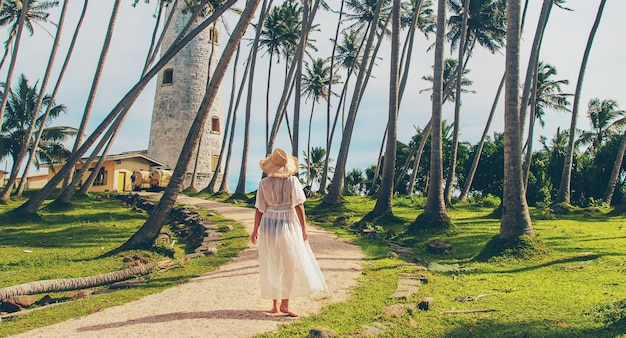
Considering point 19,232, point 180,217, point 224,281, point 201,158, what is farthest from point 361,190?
point 224,281

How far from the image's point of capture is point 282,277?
5926mm

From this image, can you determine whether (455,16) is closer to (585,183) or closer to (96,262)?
(585,183)

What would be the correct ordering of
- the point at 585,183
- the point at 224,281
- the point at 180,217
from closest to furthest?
the point at 224,281
the point at 180,217
the point at 585,183

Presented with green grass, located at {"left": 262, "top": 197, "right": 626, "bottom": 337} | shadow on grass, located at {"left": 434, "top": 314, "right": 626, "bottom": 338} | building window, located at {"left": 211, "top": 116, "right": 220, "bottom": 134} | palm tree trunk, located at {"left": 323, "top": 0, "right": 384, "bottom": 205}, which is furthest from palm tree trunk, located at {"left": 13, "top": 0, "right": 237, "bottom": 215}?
building window, located at {"left": 211, "top": 116, "right": 220, "bottom": 134}

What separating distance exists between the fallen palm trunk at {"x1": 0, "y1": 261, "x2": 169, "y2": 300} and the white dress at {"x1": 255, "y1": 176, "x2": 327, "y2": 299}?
434 centimetres

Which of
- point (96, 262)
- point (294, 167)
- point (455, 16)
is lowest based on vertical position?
point (96, 262)

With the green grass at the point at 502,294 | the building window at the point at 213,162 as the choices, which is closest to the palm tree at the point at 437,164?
the green grass at the point at 502,294

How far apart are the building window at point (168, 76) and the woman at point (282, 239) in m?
33.7

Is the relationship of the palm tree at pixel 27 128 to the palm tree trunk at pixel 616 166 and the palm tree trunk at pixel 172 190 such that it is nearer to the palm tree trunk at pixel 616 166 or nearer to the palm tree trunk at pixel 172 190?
the palm tree trunk at pixel 172 190

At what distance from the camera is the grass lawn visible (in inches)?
221

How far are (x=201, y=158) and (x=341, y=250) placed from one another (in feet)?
91.7

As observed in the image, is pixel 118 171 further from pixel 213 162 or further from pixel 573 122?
pixel 573 122

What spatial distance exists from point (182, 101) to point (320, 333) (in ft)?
111

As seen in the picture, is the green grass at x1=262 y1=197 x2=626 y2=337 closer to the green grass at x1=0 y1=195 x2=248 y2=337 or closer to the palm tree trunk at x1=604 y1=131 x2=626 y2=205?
the green grass at x1=0 y1=195 x2=248 y2=337
